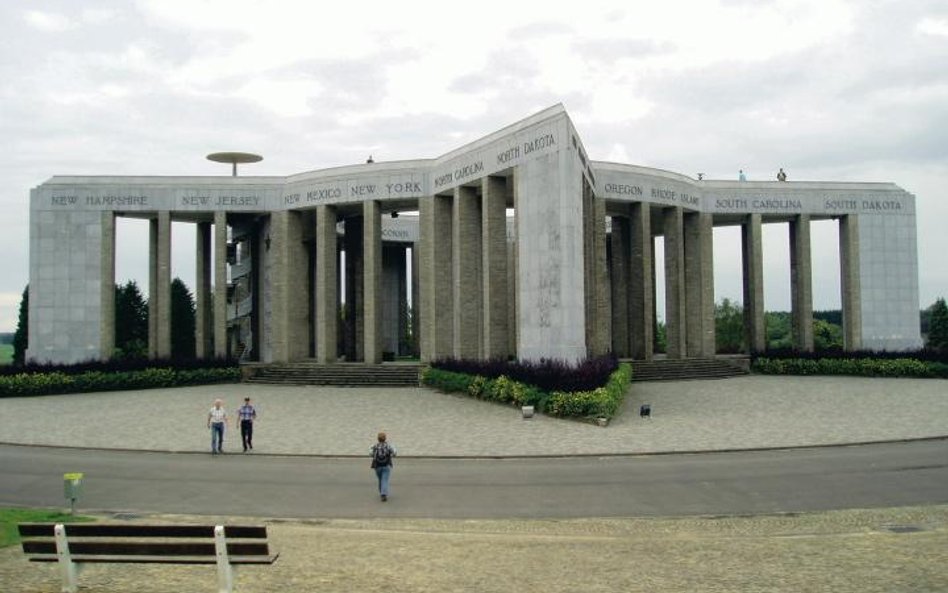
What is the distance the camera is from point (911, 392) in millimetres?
33312

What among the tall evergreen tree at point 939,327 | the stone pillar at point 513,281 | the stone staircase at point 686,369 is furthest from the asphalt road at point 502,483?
the tall evergreen tree at point 939,327

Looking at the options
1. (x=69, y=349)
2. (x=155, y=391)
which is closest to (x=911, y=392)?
(x=155, y=391)

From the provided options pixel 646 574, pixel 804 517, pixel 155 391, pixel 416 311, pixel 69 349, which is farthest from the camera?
pixel 416 311

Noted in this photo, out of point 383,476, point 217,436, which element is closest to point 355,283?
point 217,436

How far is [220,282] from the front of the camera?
45312mm

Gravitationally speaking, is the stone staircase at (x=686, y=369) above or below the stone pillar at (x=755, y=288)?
below

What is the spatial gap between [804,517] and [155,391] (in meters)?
32.8

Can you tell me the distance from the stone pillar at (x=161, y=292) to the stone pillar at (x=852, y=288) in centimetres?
3982

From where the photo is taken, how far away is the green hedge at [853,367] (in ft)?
133

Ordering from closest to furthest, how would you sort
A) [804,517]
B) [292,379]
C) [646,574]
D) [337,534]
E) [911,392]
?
[646,574] → [337,534] → [804,517] → [911,392] → [292,379]

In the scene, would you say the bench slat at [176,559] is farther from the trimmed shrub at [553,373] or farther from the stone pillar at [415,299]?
the stone pillar at [415,299]

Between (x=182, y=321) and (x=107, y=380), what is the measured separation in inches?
1518

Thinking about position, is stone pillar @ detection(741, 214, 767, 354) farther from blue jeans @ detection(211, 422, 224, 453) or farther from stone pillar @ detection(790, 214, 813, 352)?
blue jeans @ detection(211, 422, 224, 453)

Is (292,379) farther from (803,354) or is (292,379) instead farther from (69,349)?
(803,354)
